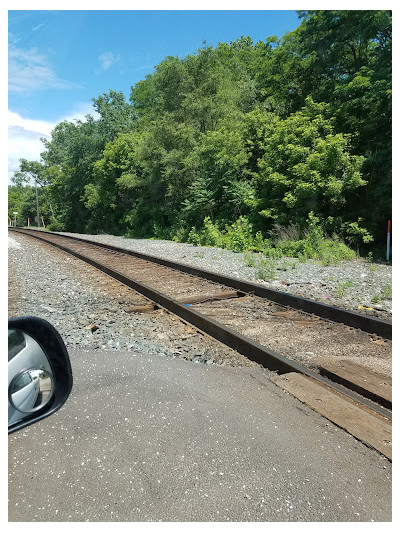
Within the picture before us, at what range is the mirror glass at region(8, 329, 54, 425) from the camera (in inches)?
A: 49.5

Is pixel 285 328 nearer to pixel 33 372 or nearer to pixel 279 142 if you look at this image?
pixel 33 372

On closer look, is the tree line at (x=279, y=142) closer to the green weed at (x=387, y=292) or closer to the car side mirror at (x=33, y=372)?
the green weed at (x=387, y=292)

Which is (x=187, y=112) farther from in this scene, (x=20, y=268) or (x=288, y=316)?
(x=288, y=316)

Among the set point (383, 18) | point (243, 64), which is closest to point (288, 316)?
point (383, 18)

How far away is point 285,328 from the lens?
17.1ft

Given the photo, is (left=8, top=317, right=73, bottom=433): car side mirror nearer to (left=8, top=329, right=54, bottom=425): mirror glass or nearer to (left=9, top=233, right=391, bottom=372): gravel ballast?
(left=8, top=329, right=54, bottom=425): mirror glass

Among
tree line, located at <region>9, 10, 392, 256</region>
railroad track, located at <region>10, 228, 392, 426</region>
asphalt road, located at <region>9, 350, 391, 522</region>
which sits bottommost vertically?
asphalt road, located at <region>9, 350, 391, 522</region>

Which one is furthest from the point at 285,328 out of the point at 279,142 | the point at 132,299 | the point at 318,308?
the point at 279,142

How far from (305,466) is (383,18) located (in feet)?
54.0

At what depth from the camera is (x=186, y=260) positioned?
12.7m

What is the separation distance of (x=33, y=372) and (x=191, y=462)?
1.42 meters

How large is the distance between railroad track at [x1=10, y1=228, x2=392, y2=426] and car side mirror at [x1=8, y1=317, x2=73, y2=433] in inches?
100

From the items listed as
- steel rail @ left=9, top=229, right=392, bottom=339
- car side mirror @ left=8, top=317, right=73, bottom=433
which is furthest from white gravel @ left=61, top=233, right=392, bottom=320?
car side mirror @ left=8, top=317, right=73, bottom=433

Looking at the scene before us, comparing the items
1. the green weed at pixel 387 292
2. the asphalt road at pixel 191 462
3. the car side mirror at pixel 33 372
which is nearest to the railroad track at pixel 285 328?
the asphalt road at pixel 191 462
